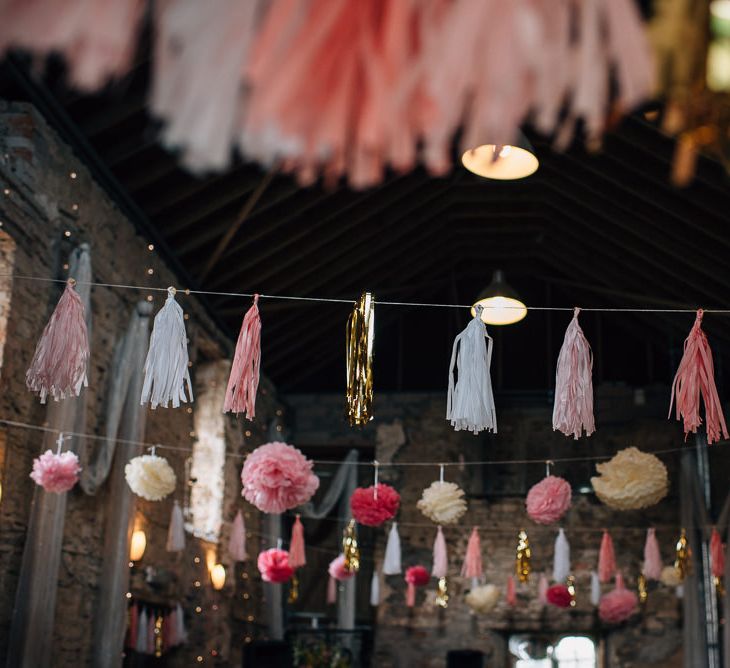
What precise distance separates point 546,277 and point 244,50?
10.4 metres

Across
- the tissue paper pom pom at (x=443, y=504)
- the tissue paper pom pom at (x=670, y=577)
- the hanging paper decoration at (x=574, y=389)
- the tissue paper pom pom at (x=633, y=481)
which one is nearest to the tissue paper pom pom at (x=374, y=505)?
the tissue paper pom pom at (x=443, y=504)

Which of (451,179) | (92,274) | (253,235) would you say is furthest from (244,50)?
(451,179)

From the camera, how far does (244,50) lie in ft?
3.83

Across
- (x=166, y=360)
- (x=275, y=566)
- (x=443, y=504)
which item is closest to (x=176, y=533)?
(x=275, y=566)

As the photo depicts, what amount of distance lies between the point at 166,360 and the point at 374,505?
12.8 ft

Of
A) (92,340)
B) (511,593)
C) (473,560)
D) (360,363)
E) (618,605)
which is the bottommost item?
(618,605)

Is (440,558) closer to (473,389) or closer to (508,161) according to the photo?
(508,161)

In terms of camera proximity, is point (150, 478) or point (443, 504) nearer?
point (150, 478)

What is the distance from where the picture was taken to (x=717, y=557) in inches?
383

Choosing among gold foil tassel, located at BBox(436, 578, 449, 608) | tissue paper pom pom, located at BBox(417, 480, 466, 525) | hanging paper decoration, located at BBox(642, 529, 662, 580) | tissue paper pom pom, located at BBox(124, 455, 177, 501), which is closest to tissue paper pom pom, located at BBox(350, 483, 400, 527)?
tissue paper pom pom, located at BBox(417, 480, 466, 525)

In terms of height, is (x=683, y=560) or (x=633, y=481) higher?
(x=633, y=481)

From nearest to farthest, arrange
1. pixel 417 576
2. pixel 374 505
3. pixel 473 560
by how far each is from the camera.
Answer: pixel 374 505 → pixel 473 560 → pixel 417 576

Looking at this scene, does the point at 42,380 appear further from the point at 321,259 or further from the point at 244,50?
the point at 321,259

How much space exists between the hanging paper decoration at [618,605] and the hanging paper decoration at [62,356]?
729 centimetres
